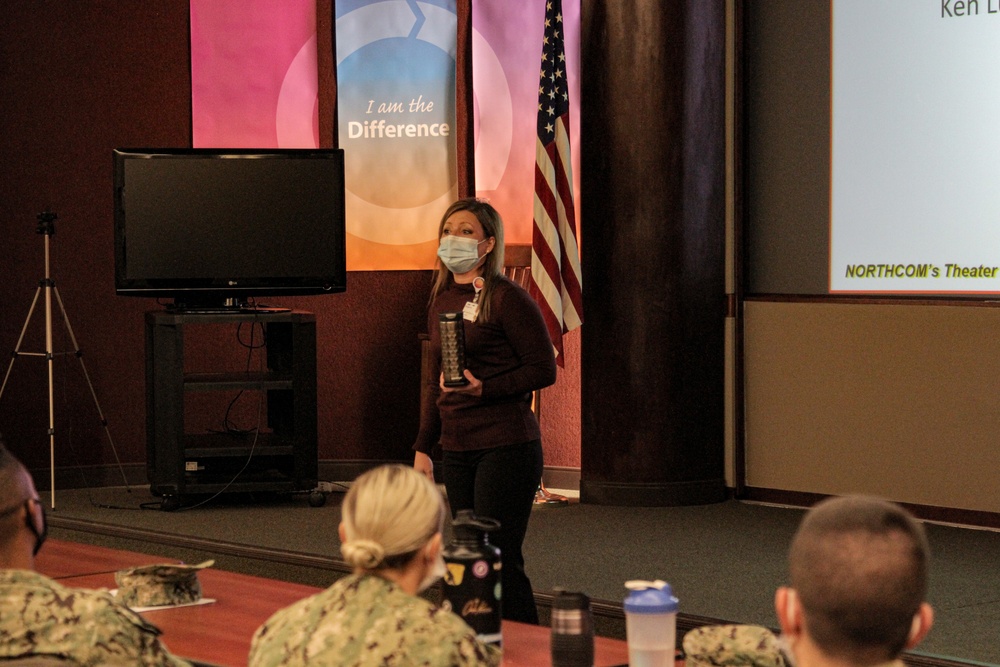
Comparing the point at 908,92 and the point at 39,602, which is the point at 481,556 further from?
the point at 908,92

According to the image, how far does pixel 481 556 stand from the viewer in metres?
2.37

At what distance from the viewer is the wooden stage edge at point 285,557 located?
144 inches

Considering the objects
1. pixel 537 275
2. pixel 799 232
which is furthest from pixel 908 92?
pixel 537 275

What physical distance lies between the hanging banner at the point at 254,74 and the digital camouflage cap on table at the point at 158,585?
4628 millimetres

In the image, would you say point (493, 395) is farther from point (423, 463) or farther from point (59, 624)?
point (59, 624)

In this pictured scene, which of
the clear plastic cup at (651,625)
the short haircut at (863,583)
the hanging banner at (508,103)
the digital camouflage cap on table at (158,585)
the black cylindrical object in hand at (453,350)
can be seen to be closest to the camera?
the short haircut at (863,583)

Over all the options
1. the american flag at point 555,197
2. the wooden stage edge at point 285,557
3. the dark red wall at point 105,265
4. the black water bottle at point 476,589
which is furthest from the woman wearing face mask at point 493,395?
the dark red wall at point 105,265

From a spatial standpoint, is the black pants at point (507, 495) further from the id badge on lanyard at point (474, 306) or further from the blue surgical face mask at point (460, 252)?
the blue surgical face mask at point (460, 252)

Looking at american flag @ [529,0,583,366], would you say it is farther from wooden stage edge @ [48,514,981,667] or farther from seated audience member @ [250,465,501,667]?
seated audience member @ [250,465,501,667]

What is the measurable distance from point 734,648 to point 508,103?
5285 millimetres

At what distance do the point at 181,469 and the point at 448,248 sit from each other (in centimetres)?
306

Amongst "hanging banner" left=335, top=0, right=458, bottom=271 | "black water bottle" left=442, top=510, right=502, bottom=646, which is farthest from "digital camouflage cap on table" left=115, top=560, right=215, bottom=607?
"hanging banner" left=335, top=0, right=458, bottom=271

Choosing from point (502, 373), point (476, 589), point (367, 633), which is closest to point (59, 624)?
point (367, 633)

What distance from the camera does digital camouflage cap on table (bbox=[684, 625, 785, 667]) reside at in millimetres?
2072
